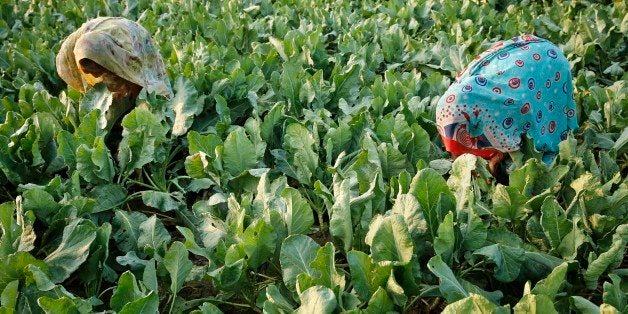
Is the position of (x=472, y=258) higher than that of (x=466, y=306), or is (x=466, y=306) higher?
(x=466, y=306)

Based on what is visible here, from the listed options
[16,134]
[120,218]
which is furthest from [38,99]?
[120,218]

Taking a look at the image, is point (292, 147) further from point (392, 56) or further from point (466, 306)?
point (392, 56)

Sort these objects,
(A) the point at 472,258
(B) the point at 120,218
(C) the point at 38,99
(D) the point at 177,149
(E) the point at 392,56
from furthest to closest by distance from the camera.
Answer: (E) the point at 392,56
(C) the point at 38,99
(D) the point at 177,149
(B) the point at 120,218
(A) the point at 472,258

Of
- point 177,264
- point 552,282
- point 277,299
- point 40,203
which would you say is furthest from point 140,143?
point 552,282

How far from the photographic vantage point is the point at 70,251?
262 cm

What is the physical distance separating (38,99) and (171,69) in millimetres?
915

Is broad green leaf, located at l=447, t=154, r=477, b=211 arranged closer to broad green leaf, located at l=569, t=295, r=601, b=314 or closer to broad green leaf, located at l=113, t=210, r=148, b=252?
broad green leaf, located at l=569, t=295, r=601, b=314

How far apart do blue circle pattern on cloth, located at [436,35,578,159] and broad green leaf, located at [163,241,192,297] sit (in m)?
1.24

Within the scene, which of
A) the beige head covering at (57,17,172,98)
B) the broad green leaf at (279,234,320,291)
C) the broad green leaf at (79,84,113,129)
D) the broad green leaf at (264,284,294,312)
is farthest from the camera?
the broad green leaf at (79,84,113,129)

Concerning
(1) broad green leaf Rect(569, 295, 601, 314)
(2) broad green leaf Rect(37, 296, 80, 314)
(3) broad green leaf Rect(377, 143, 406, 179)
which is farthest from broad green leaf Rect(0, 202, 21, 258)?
(1) broad green leaf Rect(569, 295, 601, 314)

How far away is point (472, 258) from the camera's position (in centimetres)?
242

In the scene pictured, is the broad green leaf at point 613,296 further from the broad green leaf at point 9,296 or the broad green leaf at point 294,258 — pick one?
the broad green leaf at point 9,296

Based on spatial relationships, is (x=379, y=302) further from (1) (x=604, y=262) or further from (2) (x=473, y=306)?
(1) (x=604, y=262)

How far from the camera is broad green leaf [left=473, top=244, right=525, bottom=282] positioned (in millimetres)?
2328
